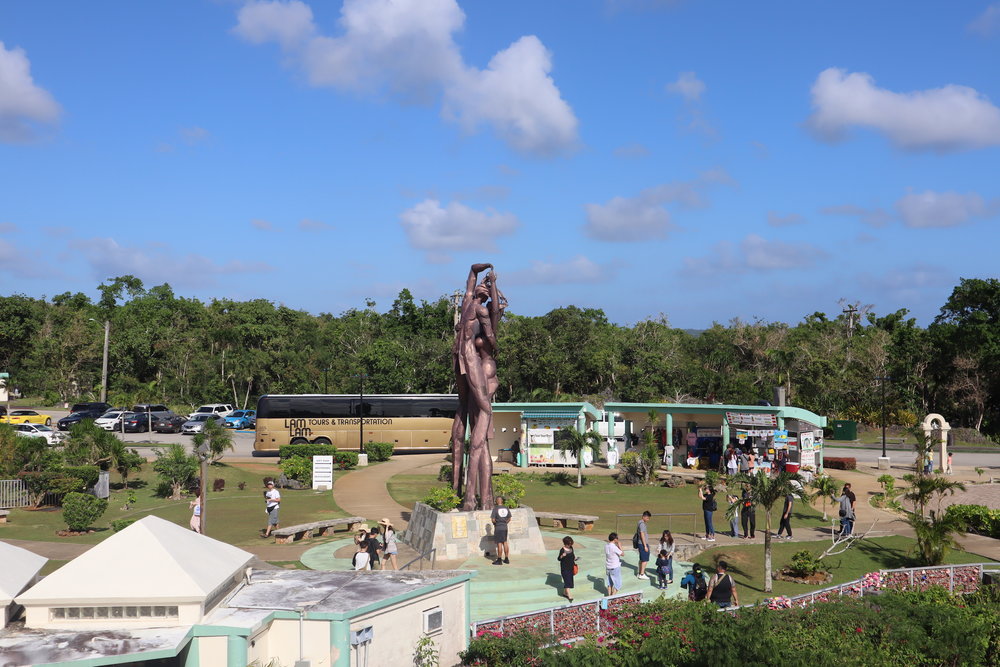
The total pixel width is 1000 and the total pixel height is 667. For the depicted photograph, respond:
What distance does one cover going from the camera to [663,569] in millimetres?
17562

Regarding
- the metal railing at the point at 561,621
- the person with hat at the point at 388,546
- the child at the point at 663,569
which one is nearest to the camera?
the metal railing at the point at 561,621

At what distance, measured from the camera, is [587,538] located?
2283 cm

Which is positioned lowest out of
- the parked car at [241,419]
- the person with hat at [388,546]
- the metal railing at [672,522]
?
the metal railing at [672,522]

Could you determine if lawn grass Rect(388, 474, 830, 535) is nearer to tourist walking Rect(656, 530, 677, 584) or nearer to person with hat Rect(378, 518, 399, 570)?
tourist walking Rect(656, 530, 677, 584)

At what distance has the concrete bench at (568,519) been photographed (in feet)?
81.0

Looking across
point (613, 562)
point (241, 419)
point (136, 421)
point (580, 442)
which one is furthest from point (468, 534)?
point (241, 419)

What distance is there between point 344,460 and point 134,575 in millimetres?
27647

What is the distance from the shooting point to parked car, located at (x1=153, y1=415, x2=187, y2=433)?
52.1 metres

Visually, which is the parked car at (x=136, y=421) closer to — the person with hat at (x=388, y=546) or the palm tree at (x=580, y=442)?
the palm tree at (x=580, y=442)

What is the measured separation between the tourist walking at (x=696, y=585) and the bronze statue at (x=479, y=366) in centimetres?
578

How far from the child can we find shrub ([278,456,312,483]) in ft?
61.0

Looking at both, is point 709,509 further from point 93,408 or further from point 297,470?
point 93,408

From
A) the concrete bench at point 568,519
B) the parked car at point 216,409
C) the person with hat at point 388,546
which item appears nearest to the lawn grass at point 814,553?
the concrete bench at point 568,519

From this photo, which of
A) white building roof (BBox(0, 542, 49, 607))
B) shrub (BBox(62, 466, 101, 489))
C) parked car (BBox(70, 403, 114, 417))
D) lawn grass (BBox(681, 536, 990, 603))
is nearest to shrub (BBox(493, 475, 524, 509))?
lawn grass (BBox(681, 536, 990, 603))
